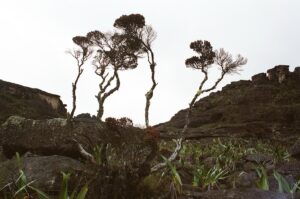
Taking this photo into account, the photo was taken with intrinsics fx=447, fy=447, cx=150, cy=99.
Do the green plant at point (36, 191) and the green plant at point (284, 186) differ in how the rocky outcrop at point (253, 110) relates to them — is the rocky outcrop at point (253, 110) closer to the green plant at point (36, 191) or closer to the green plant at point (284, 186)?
the green plant at point (284, 186)

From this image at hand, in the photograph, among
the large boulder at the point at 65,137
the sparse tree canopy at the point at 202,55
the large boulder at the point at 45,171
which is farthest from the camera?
the sparse tree canopy at the point at 202,55

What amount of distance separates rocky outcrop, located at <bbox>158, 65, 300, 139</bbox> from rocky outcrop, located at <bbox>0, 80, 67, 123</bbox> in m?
14.4

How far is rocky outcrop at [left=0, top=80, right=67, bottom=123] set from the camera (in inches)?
1859

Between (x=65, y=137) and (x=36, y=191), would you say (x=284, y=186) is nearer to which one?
(x=36, y=191)

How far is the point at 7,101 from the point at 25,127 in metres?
37.9

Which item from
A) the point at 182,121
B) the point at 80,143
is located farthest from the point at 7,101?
the point at 80,143

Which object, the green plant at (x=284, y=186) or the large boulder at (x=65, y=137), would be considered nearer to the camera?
the green plant at (x=284, y=186)

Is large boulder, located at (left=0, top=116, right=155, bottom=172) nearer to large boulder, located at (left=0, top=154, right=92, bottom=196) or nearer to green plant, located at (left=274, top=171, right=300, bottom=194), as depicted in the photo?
large boulder, located at (left=0, top=154, right=92, bottom=196)

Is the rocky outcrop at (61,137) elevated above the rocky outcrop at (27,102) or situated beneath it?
situated beneath

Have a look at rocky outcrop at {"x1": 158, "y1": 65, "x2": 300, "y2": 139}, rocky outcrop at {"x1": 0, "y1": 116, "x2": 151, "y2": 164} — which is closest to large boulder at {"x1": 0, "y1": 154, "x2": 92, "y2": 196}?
rocky outcrop at {"x1": 0, "y1": 116, "x2": 151, "y2": 164}

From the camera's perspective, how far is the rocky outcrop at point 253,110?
4638 centimetres

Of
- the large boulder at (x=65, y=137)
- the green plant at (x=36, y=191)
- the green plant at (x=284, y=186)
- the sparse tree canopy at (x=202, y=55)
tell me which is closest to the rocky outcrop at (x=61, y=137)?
the large boulder at (x=65, y=137)

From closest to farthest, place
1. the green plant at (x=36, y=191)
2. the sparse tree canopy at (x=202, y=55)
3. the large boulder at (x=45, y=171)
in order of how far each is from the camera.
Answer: the green plant at (x=36, y=191)
the large boulder at (x=45, y=171)
the sparse tree canopy at (x=202, y=55)

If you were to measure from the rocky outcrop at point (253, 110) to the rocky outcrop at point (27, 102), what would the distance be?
565 inches
